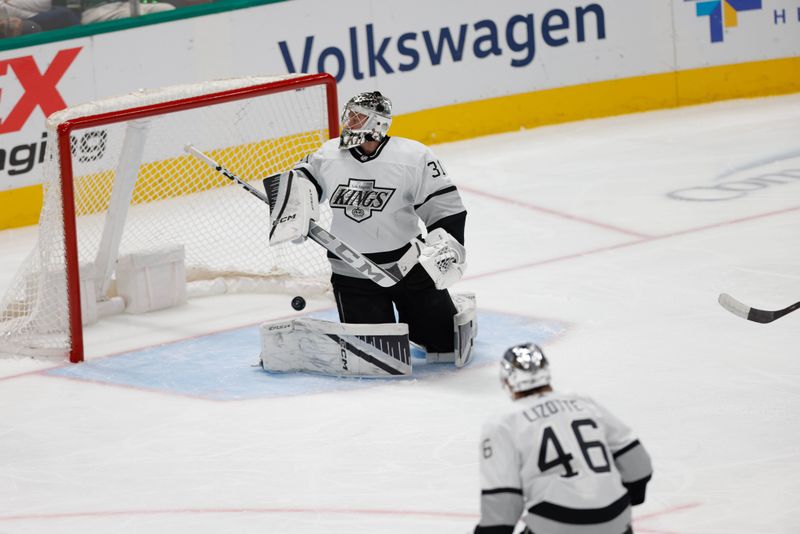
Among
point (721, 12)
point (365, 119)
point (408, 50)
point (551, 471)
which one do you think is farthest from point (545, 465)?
point (721, 12)

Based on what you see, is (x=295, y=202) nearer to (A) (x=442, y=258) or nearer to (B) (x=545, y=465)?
(A) (x=442, y=258)

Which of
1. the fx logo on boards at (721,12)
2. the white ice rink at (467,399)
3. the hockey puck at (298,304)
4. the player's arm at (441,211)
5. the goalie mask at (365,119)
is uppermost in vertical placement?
the fx logo on boards at (721,12)

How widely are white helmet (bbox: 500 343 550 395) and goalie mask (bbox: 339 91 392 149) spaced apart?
→ 235 cm

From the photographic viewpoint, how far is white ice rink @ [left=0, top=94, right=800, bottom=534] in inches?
152

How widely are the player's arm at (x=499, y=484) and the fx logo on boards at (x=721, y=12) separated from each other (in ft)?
23.8

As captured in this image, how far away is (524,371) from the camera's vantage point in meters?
2.62

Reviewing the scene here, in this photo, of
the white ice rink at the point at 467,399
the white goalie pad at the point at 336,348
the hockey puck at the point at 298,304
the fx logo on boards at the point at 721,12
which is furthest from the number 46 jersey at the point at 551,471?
the fx logo on boards at the point at 721,12

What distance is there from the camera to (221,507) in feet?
12.8

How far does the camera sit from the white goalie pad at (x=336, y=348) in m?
4.90

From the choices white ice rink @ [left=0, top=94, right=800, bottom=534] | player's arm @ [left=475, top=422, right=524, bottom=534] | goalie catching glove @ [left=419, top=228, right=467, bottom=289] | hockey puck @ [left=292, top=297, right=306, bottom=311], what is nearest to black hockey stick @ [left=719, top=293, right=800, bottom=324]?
white ice rink @ [left=0, top=94, right=800, bottom=534]

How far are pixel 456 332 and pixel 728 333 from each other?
0.98 metres

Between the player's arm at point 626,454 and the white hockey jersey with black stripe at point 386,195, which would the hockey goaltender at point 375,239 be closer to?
the white hockey jersey with black stripe at point 386,195

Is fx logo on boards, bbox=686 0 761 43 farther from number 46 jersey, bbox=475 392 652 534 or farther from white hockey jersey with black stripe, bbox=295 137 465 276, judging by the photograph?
number 46 jersey, bbox=475 392 652 534

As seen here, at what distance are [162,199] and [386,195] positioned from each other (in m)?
1.95
